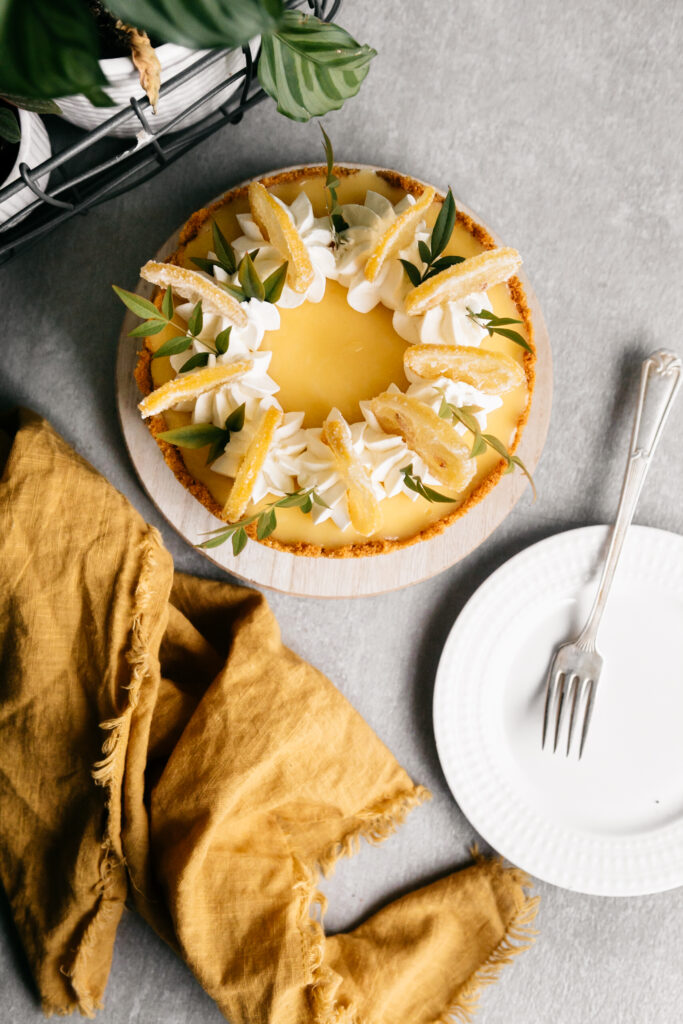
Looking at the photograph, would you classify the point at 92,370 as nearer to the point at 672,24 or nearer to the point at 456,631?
the point at 456,631

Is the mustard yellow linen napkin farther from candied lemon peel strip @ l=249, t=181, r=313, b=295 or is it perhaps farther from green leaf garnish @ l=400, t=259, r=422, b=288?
green leaf garnish @ l=400, t=259, r=422, b=288

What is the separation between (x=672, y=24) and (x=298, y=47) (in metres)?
0.76

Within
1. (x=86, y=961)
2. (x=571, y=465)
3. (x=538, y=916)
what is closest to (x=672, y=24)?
(x=571, y=465)

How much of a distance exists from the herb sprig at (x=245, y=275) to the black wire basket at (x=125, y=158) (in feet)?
0.41

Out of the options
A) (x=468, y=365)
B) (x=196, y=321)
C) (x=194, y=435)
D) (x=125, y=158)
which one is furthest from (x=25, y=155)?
(x=468, y=365)

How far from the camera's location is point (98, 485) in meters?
1.10

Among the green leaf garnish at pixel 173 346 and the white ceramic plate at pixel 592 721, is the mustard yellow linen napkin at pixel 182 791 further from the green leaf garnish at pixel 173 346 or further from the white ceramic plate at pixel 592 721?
the green leaf garnish at pixel 173 346

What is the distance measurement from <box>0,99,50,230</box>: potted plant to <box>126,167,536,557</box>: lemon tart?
0.18m

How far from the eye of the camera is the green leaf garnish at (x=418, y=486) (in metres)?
1.01

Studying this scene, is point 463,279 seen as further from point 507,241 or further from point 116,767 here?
point 116,767

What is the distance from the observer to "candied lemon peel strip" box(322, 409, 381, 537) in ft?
3.21

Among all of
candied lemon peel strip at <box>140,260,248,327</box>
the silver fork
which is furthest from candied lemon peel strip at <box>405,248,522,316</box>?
the silver fork

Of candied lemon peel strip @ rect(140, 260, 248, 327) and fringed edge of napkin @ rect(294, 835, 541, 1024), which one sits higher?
candied lemon peel strip @ rect(140, 260, 248, 327)

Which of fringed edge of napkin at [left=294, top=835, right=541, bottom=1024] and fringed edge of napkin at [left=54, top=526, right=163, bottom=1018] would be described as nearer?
fringed edge of napkin at [left=54, top=526, right=163, bottom=1018]
